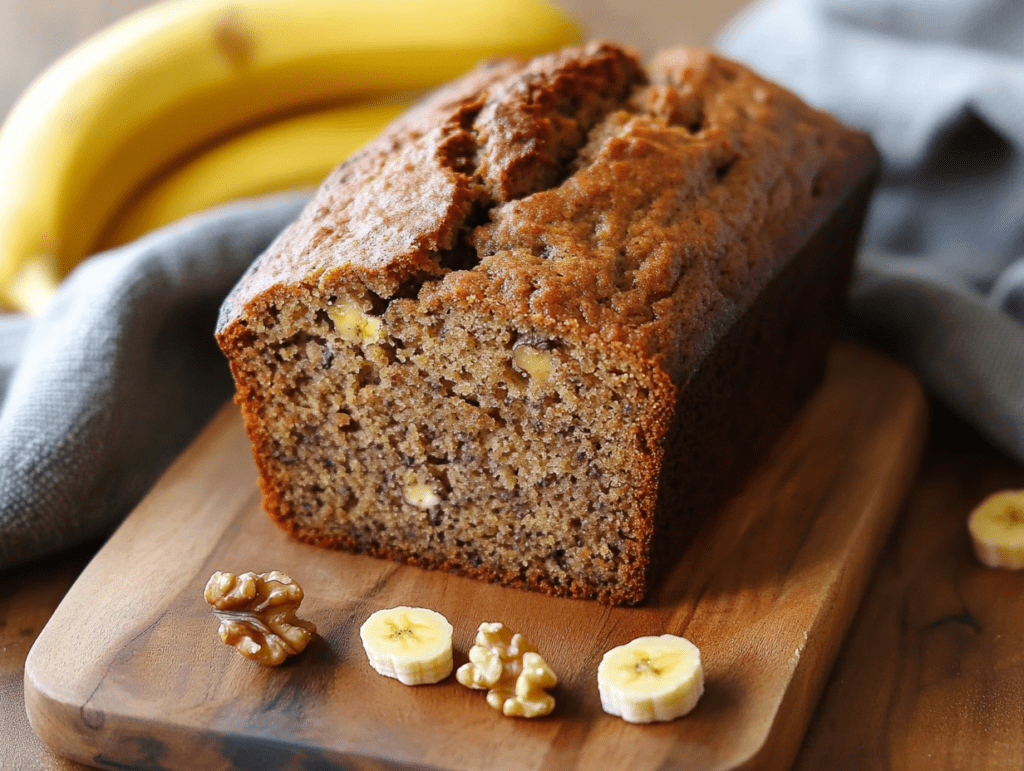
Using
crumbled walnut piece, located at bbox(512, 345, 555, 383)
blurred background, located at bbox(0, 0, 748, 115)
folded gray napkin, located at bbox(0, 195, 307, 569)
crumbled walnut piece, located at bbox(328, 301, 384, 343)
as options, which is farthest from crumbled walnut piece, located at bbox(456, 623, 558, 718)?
blurred background, located at bbox(0, 0, 748, 115)

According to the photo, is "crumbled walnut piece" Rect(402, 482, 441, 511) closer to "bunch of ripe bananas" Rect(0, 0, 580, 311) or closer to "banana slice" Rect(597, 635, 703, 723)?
"banana slice" Rect(597, 635, 703, 723)

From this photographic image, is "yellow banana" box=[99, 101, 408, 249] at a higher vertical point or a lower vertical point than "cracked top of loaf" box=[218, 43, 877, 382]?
lower

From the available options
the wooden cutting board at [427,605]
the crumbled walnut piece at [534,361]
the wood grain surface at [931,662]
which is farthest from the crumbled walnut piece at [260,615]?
the wood grain surface at [931,662]

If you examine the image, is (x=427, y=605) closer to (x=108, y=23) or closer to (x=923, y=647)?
(x=923, y=647)

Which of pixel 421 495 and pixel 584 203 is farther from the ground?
pixel 584 203

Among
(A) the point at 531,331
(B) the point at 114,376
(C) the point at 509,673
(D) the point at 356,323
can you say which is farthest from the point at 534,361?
(B) the point at 114,376

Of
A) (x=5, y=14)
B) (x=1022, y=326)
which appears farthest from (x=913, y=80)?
(x=5, y=14)

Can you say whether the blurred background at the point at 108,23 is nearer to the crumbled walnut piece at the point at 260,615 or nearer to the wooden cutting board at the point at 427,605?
the wooden cutting board at the point at 427,605
